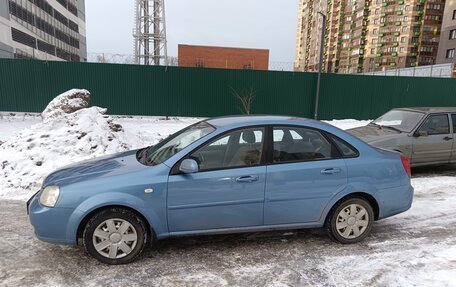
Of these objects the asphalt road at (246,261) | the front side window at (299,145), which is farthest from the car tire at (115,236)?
the front side window at (299,145)

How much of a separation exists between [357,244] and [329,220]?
464mm

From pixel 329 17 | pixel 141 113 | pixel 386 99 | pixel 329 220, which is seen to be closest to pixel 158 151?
pixel 329 220

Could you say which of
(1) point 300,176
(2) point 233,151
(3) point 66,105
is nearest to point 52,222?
(2) point 233,151

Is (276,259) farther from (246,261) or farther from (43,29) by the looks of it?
(43,29)

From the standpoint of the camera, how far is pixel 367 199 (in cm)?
415

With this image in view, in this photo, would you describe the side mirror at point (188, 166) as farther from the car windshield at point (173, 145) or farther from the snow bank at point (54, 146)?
the snow bank at point (54, 146)

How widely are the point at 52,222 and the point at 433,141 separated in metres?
7.23

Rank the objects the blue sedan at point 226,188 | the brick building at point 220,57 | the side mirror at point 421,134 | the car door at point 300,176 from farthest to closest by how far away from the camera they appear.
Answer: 1. the brick building at point 220,57
2. the side mirror at point 421,134
3. the car door at point 300,176
4. the blue sedan at point 226,188

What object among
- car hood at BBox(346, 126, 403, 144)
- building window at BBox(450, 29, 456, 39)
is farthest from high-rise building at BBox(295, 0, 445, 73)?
car hood at BBox(346, 126, 403, 144)

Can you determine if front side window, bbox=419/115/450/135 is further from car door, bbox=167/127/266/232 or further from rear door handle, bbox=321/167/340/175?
car door, bbox=167/127/266/232

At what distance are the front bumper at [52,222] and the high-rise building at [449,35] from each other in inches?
2597

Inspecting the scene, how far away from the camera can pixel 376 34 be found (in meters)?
100

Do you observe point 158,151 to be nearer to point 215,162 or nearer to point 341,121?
point 215,162

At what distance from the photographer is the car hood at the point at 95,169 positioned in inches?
141
